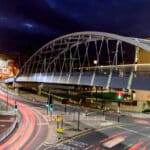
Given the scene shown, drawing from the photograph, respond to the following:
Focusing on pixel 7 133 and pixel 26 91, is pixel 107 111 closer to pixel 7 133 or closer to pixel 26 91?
pixel 7 133

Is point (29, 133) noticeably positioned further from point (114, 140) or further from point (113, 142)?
point (113, 142)

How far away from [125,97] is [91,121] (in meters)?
47.5

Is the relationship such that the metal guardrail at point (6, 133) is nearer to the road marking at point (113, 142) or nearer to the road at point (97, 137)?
the road at point (97, 137)

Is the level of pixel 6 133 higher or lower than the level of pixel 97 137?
lower

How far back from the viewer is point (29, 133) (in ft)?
227

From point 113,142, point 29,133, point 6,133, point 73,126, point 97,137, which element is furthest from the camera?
point 73,126

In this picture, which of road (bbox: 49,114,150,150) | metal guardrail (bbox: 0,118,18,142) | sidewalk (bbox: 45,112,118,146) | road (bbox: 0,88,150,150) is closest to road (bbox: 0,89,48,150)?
road (bbox: 0,88,150,150)

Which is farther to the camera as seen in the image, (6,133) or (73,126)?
(73,126)

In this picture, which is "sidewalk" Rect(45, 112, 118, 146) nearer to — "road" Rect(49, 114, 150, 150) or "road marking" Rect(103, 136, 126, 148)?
"road" Rect(49, 114, 150, 150)

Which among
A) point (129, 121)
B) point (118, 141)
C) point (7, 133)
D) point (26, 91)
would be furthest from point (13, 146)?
point (26, 91)

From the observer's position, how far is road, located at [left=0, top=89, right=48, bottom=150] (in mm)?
57806

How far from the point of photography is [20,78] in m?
152

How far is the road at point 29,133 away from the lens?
57.8 m

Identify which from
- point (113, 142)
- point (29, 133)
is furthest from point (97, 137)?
point (29, 133)
